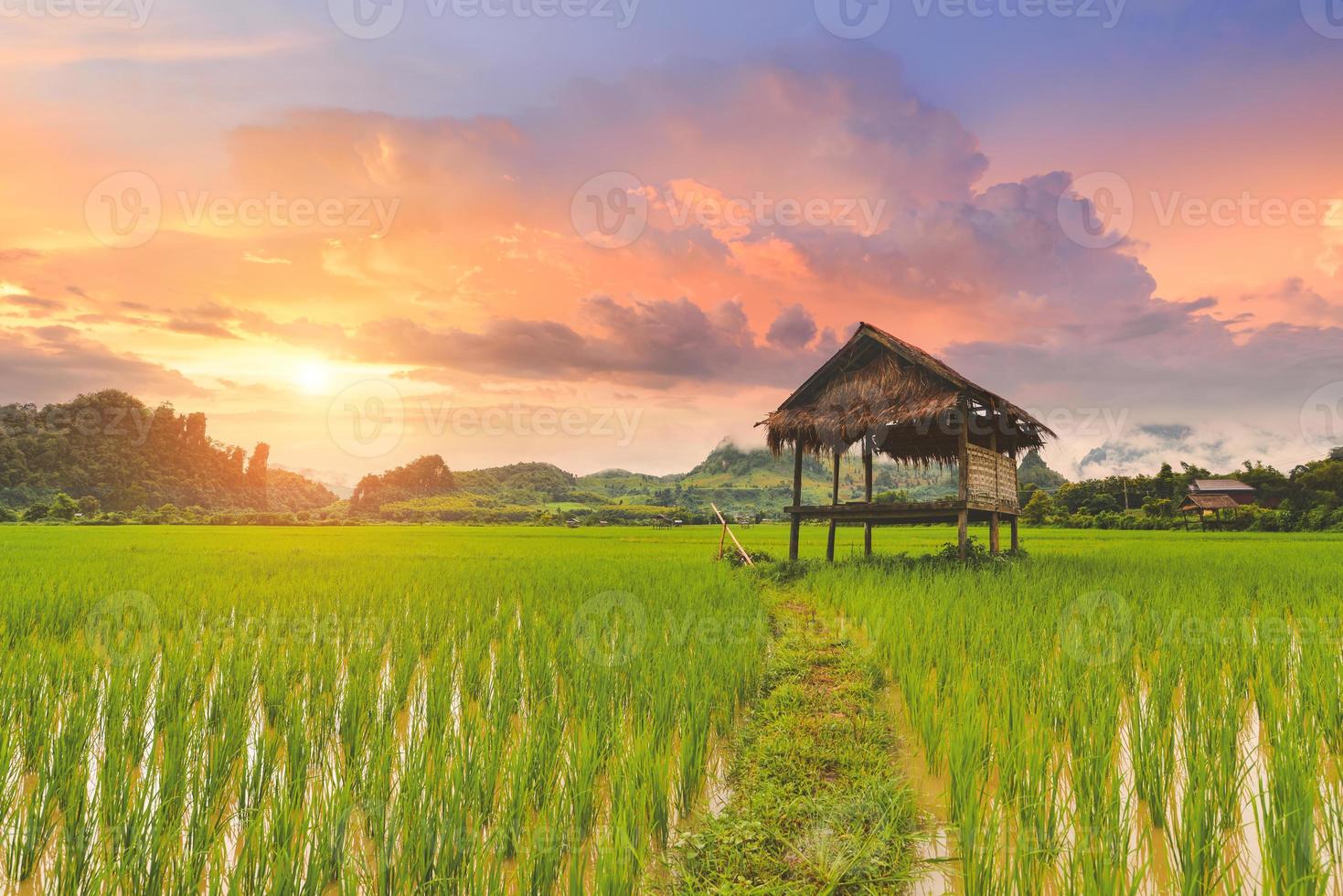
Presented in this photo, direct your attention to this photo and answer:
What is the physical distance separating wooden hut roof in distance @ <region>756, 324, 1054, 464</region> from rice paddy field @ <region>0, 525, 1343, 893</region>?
4.24 m

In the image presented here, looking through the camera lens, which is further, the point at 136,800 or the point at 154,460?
the point at 154,460

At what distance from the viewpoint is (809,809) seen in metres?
2.60

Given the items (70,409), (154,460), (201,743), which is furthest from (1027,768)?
(70,409)

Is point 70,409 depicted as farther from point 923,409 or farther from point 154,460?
point 923,409

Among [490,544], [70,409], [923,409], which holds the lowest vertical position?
[490,544]

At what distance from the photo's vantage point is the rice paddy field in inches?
84.0

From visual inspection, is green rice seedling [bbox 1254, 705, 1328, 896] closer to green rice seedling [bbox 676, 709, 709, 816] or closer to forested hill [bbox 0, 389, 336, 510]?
green rice seedling [bbox 676, 709, 709, 816]

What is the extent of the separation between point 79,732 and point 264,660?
141 centimetres

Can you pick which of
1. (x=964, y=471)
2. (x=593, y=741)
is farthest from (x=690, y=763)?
(x=964, y=471)

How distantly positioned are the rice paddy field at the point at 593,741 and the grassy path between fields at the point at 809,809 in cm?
10

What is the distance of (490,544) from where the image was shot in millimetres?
19828

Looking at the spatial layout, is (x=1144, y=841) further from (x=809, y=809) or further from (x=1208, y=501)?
(x=1208, y=501)

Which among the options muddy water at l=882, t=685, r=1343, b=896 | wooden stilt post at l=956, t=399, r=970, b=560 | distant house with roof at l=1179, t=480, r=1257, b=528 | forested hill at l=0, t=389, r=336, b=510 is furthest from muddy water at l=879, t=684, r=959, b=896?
forested hill at l=0, t=389, r=336, b=510

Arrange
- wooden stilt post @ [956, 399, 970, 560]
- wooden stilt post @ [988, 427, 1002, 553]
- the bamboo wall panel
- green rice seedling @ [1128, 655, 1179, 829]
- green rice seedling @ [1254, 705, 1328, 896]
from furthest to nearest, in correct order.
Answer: wooden stilt post @ [988, 427, 1002, 553]
the bamboo wall panel
wooden stilt post @ [956, 399, 970, 560]
green rice seedling @ [1128, 655, 1179, 829]
green rice seedling @ [1254, 705, 1328, 896]
